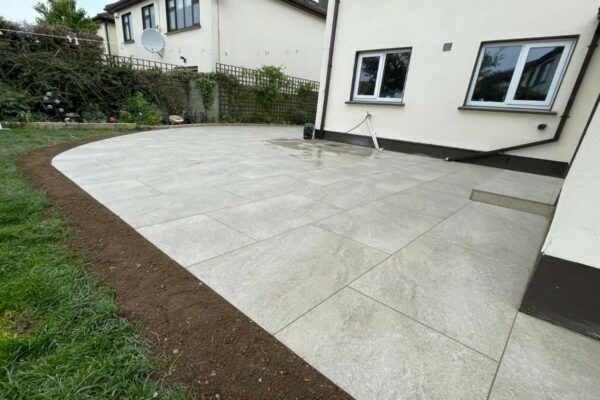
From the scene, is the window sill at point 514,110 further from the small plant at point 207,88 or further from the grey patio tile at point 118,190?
the small plant at point 207,88

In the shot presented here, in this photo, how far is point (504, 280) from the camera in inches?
66.4

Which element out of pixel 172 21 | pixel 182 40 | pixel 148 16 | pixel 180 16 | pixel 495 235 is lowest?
pixel 495 235

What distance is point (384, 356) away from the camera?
110 cm

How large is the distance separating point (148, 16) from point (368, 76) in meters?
12.0

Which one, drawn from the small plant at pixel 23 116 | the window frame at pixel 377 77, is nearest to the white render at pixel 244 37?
the small plant at pixel 23 116

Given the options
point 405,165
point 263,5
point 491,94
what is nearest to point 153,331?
point 405,165

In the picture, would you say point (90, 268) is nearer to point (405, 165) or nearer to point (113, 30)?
point (405, 165)

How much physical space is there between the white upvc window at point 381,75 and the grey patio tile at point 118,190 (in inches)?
229

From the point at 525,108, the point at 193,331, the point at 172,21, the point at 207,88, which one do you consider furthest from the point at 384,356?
the point at 172,21

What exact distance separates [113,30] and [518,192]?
76.3ft

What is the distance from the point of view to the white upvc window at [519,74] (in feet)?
15.4

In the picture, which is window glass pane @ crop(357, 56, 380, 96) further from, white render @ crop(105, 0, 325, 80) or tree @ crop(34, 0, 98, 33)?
tree @ crop(34, 0, 98, 33)

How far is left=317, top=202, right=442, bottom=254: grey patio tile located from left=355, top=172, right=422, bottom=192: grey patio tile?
81 cm

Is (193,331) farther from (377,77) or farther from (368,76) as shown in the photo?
(368,76)
